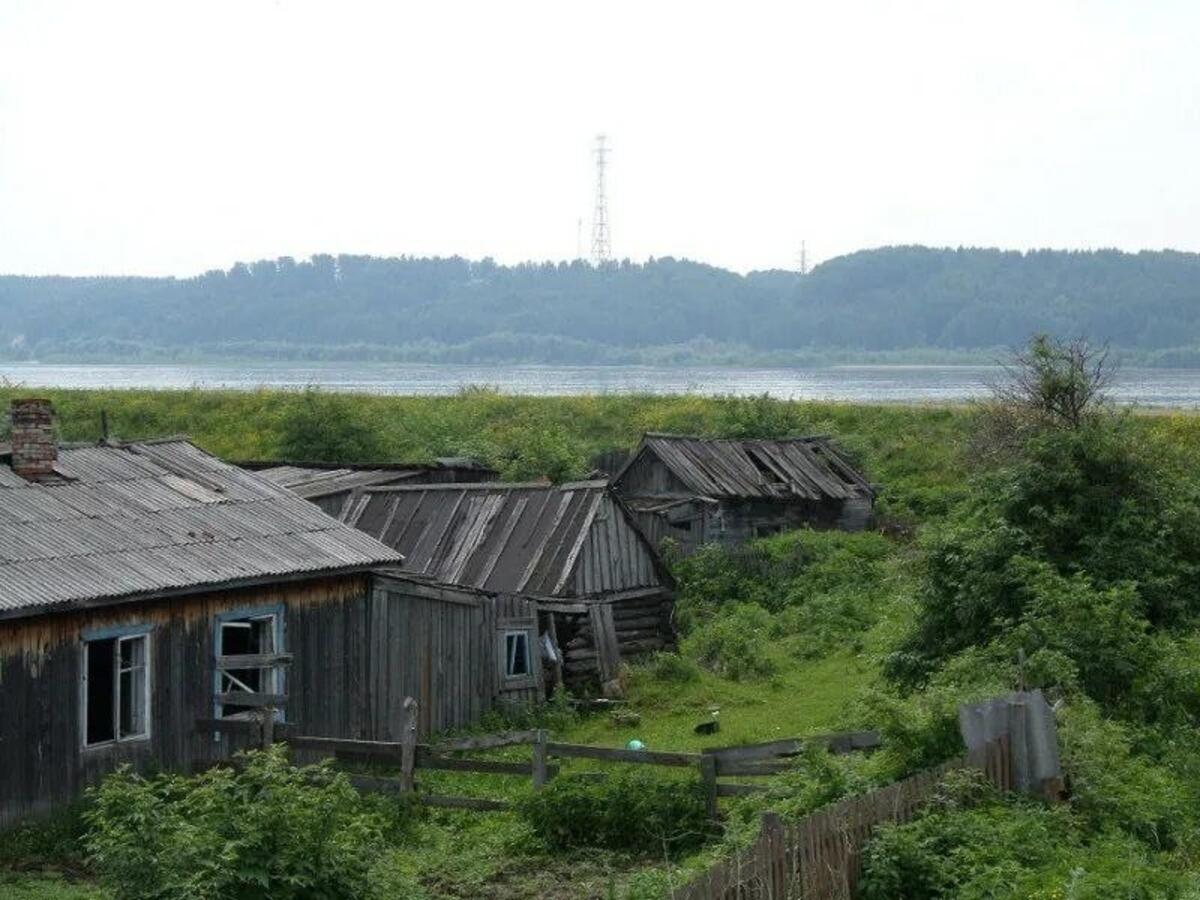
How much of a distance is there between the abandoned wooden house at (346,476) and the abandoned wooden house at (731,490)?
190 inches

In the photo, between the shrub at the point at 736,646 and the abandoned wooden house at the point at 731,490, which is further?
the abandoned wooden house at the point at 731,490

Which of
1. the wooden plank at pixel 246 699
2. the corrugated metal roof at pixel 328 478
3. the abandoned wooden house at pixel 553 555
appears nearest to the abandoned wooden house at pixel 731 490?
the corrugated metal roof at pixel 328 478

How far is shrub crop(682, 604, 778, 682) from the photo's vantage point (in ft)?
101

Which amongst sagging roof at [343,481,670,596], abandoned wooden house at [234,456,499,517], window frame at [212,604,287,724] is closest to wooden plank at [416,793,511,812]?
window frame at [212,604,287,724]

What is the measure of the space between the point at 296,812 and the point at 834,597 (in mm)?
24594

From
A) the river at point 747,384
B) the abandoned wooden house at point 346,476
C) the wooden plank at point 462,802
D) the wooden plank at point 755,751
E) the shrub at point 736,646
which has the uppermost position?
the river at point 747,384

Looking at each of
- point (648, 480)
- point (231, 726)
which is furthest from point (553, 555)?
point (648, 480)

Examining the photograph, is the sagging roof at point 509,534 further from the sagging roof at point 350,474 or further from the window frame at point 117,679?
the window frame at point 117,679

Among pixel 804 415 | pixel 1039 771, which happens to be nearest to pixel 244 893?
pixel 1039 771

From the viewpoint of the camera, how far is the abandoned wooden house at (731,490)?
4338 cm

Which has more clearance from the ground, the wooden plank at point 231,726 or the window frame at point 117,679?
the window frame at point 117,679

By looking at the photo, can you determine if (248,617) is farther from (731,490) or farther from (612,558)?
(731,490)

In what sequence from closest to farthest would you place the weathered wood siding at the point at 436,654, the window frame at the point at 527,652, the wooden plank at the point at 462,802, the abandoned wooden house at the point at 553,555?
the wooden plank at the point at 462,802, the weathered wood siding at the point at 436,654, the window frame at the point at 527,652, the abandoned wooden house at the point at 553,555

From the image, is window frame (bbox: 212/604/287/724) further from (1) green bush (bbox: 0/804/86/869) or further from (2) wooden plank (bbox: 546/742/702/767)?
(2) wooden plank (bbox: 546/742/702/767)
